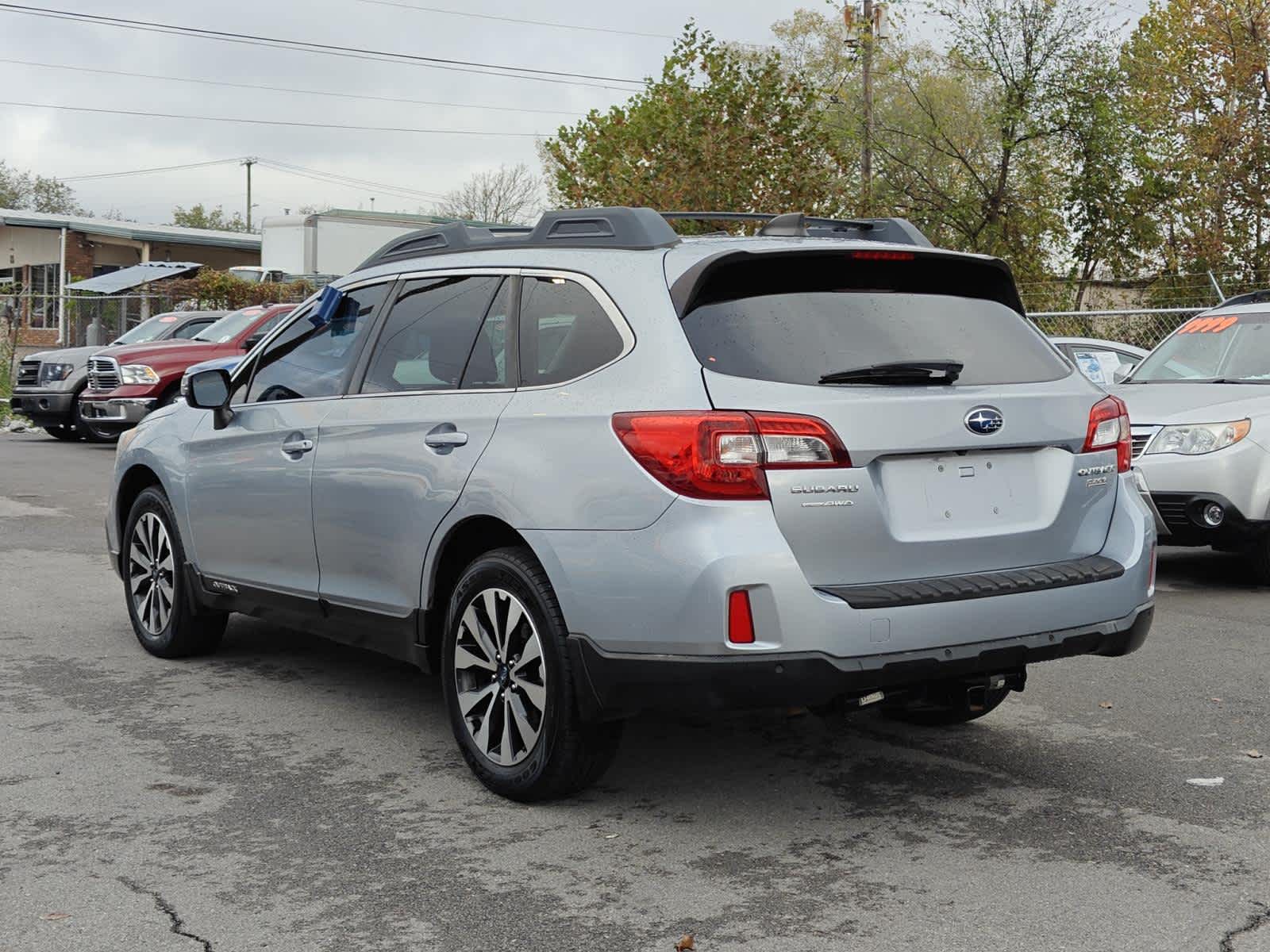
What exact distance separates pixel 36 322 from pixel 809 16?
33164 mm

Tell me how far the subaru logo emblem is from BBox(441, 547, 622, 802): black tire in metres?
1.32

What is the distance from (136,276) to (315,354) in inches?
1254

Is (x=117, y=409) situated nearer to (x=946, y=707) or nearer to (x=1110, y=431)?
(x=946, y=707)

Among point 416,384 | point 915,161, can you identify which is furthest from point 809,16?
point 416,384

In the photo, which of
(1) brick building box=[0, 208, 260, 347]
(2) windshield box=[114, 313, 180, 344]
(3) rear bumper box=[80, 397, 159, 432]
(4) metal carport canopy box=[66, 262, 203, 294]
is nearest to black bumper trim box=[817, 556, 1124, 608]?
(3) rear bumper box=[80, 397, 159, 432]

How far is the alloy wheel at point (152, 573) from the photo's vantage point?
267 inches

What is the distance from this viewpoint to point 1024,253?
32.7 meters

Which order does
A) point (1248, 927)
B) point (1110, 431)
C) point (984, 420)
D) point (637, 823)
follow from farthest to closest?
point (1110, 431)
point (637, 823)
point (984, 420)
point (1248, 927)

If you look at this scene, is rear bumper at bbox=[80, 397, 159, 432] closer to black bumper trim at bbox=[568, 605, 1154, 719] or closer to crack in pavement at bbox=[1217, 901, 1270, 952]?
black bumper trim at bbox=[568, 605, 1154, 719]

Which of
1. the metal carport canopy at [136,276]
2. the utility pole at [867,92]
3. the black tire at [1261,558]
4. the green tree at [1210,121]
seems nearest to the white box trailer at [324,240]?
the metal carport canopy at [136,276]

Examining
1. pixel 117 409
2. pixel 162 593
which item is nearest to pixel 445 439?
pixel 162 593

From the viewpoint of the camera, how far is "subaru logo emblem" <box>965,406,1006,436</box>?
4305mm

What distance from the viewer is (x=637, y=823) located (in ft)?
14.6

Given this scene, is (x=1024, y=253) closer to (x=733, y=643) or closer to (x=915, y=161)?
(x=915, y=161)
